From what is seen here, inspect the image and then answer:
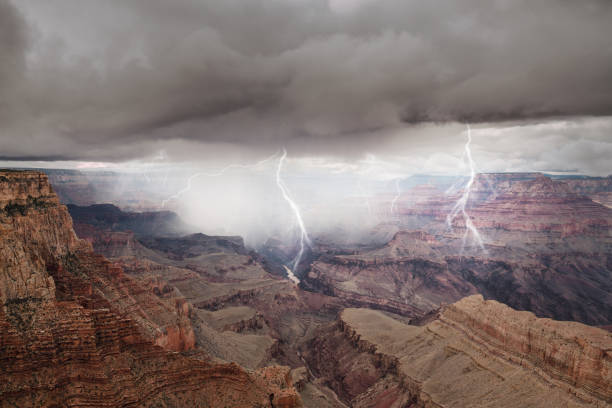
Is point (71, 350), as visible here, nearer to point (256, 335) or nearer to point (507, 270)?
point (256, 335)

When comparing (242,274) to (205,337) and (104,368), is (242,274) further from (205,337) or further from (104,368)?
(104,368)

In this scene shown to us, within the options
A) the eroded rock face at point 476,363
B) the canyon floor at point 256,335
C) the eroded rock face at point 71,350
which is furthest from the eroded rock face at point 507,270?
the eroded rock face at point 71,350

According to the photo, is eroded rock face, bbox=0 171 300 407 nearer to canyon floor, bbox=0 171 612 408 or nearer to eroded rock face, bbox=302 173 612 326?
canyon floor, bbox=0 171 612 408

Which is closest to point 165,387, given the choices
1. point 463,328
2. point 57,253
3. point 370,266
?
point 57,253

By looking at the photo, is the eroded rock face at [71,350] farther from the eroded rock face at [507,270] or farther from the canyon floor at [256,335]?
the eroded rock face at [507,270]

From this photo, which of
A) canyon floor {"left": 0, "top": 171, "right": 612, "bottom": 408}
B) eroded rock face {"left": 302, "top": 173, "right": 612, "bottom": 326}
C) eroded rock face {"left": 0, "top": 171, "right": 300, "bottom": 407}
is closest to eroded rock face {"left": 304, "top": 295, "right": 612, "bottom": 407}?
canyon floor {"left": 0, "top": 171, "right": 612, "bottom": 408}
